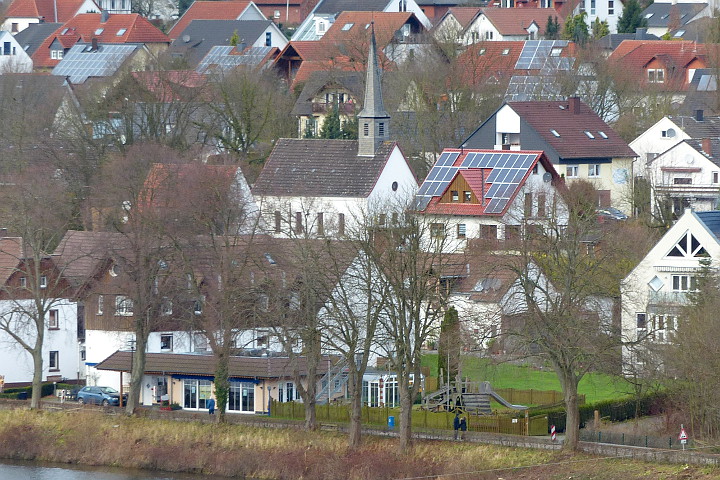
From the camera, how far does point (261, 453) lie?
45281 millimetres

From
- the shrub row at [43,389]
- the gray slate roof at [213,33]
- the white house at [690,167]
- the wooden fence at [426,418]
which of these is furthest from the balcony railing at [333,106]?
the wooden fence at [426,418]

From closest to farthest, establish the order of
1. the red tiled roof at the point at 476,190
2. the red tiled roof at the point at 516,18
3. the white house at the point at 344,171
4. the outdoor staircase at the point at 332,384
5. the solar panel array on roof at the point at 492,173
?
the outdoor staircase at the point at 332,384 < the red tiled roof at the point at 476,190 < the solar panel array on roof at the point at 492,173 < the white house at the point at 344,171 < the red tiled roof at the point at 516,18

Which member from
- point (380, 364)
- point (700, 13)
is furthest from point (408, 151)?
point (700, 13)

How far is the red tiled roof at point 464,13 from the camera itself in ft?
421

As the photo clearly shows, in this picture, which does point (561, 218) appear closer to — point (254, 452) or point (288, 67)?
point (254, 452)

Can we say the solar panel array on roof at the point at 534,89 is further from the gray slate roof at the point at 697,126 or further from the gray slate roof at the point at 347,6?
the gray slate roof at the point at 347,6

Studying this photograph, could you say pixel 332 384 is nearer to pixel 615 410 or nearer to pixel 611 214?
pixel 615 410

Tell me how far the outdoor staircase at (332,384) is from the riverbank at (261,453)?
4.16 meters

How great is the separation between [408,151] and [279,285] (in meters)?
30.4

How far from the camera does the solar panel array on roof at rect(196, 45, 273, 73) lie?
107562 millimetres

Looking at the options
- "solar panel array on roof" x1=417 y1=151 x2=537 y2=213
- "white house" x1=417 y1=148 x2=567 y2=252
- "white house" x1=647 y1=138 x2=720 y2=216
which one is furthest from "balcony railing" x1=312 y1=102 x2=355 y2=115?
"white house" x1=417 y1=148 x2=567 y2=252

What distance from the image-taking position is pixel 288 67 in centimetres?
11375

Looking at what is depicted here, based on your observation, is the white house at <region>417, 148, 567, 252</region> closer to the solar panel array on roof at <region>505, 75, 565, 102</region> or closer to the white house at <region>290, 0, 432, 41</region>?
the solar panel array on roof at <region>505, 75, 565, 102</region>

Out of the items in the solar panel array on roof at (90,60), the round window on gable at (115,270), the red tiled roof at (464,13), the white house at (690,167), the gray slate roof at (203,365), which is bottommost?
the gray slate roof at (203,365)
